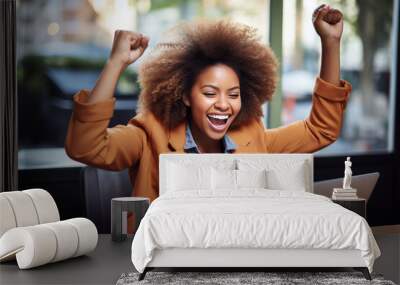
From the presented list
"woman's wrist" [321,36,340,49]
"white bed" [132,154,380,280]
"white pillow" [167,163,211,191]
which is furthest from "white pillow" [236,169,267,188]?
"woman's wrist" [321,36,340,49]

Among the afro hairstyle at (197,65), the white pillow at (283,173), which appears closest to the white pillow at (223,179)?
the white pillow at (283,173)

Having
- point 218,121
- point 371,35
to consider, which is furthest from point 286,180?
point 371,35

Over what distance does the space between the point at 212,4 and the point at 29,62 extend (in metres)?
1.64

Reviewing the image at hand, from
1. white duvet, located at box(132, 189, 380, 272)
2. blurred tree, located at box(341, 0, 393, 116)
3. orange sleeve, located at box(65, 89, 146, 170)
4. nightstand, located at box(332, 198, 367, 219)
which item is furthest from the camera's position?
blurred tree, located at box(341, 0, 393, 116)

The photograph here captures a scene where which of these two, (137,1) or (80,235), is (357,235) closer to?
(80,235)

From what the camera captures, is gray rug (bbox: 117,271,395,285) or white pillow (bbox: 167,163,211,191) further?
white pillow (bbox: 167,163,211,191)

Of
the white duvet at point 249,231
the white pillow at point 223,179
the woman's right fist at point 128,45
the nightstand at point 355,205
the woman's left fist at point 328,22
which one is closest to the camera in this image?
the white duvet at point 249,231

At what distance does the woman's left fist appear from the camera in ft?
23.0

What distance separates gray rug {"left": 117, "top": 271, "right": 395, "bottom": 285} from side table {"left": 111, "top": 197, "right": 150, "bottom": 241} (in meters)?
1.14

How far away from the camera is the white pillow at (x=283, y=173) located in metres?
6.04

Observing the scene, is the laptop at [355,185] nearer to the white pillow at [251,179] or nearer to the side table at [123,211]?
the white pillow at [251,179]

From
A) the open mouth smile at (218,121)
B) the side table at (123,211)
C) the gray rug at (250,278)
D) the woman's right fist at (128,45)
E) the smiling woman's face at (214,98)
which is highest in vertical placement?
the woman's right fist at (128,45)

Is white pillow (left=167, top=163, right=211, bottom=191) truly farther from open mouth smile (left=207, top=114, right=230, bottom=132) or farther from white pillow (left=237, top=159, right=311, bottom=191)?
open mouth smile (left=207, top=114, right=230, bottom=132)

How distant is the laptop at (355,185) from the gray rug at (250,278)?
6.14 ft
